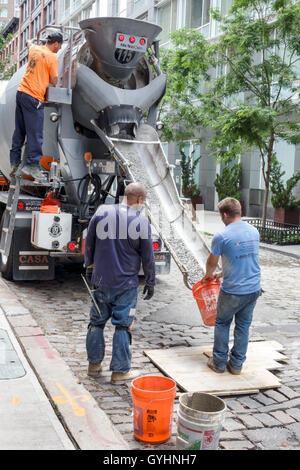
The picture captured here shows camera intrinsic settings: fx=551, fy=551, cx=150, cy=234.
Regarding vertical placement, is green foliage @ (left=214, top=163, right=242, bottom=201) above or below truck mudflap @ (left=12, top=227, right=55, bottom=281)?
above

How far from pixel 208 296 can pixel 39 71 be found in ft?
13.5

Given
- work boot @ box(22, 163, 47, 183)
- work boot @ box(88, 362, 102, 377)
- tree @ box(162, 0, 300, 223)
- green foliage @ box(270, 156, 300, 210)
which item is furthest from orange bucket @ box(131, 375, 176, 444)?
green foliage @ box(270, 156, 300, 210)

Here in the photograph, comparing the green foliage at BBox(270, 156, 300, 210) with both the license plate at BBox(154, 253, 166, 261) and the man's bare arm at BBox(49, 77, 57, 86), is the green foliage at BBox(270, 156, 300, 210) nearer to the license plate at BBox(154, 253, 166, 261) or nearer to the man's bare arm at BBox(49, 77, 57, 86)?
the license plate at BBox(154, 253, 166, 261)

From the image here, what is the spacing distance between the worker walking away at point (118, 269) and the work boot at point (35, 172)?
3229 mm

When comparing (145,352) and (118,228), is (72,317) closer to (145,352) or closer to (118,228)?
(145,352)

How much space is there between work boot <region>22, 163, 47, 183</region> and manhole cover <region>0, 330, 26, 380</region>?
2884mm

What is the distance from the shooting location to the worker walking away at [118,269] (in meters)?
4.79

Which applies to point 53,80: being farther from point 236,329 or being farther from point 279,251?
point 279,251

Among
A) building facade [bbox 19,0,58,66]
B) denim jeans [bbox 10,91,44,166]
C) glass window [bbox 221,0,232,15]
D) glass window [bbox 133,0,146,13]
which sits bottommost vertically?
denim jeans [bbox 10,91,44,166]

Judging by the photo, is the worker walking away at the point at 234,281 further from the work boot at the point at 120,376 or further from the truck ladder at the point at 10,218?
the truck ladder at the point at 10,218

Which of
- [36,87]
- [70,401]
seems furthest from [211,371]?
[36,87]

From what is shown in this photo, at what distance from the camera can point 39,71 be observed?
759cm

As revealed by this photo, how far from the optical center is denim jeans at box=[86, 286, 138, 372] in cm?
486

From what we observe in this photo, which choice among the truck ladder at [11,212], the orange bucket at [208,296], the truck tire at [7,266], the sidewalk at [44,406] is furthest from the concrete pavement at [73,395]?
the truck tire at [7,266]
